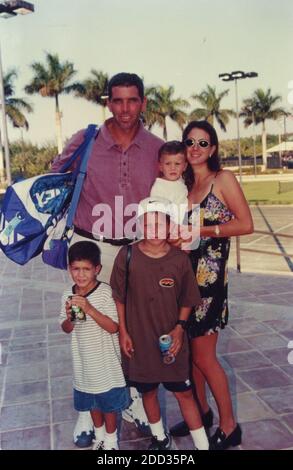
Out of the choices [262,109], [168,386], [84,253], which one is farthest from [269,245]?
[262,109]

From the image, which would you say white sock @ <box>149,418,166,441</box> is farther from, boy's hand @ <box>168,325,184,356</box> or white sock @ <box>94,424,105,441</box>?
boy's hand @ <box>168,325,184,356</box>

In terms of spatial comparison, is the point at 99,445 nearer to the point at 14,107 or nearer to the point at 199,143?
the point at 199,143

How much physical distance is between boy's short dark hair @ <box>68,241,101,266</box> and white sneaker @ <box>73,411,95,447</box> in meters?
1.02

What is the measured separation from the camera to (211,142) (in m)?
2.71

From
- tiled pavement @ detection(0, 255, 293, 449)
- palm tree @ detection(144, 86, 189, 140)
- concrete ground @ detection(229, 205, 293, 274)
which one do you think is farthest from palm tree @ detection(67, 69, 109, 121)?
tiled pavement @ detection(0, 255, 293, 449)

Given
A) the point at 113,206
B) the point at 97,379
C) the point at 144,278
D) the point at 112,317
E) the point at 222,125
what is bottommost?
the point at 97,379

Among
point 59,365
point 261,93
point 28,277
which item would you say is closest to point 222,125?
point 261,93

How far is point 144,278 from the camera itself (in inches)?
101

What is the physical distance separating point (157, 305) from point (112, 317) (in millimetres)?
250

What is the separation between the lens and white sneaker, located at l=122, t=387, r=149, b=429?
322 cm

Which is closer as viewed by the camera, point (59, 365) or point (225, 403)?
point (225, 403)

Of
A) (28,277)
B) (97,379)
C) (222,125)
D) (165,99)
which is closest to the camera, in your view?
(97,379)

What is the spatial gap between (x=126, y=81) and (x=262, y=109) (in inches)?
2090
